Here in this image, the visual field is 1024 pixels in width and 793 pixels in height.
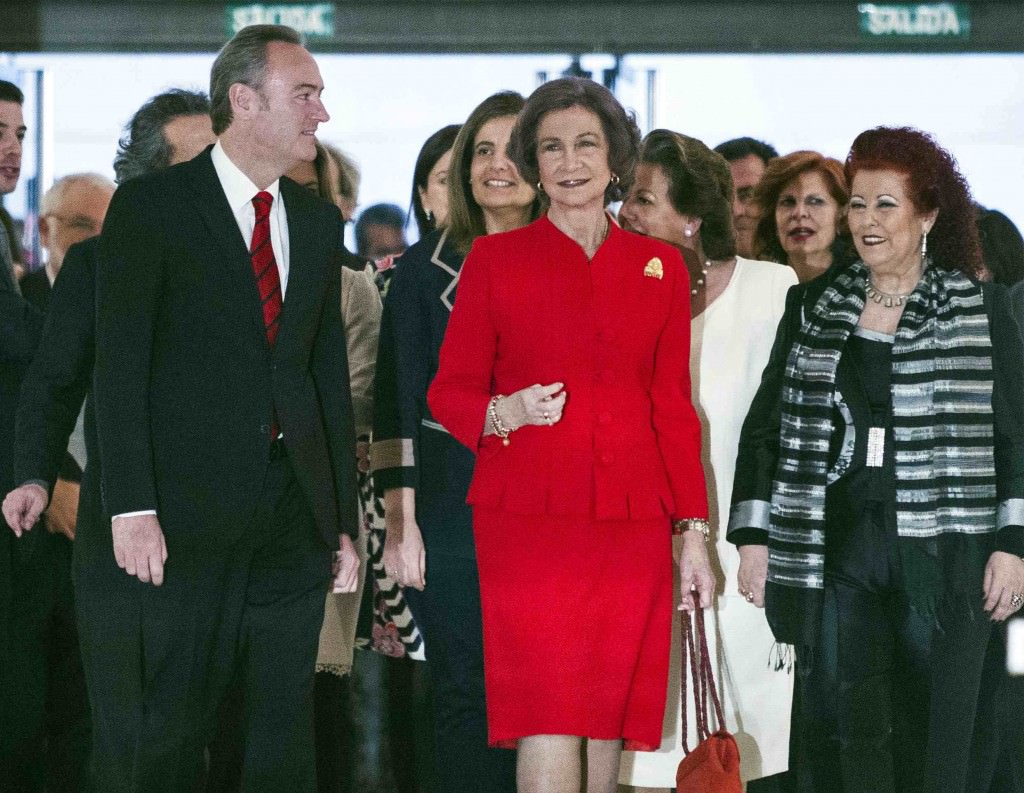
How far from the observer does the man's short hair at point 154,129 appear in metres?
3.40

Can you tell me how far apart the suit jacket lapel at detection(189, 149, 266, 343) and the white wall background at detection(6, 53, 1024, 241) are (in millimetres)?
4626

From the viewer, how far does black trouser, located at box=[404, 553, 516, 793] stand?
3453 millimetres

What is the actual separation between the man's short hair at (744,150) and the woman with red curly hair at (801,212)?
53 cm

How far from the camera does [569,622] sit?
3.01m

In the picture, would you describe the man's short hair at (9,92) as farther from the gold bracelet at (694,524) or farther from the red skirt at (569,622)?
the gold bracelet at (694,524)

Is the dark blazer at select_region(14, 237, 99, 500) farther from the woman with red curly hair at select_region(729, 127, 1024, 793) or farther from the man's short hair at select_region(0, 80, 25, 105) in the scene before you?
the woman with red curly hair at select_region(729, 127, 1024, 793)

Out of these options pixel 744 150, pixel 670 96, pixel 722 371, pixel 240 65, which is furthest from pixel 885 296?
pixel 670 96

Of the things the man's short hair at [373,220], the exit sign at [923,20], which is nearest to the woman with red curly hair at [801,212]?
the man's short hair at [373,220]

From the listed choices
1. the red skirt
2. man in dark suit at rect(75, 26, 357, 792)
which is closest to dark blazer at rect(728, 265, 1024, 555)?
the red skirt

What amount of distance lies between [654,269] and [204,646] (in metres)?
1.17

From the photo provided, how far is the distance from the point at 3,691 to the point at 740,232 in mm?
2638

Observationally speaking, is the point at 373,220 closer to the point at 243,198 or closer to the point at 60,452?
the point at 60,452

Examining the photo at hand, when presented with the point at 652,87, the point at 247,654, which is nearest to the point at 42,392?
the point at 247,654

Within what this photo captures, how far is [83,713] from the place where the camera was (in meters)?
4.21
